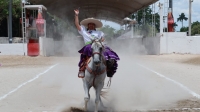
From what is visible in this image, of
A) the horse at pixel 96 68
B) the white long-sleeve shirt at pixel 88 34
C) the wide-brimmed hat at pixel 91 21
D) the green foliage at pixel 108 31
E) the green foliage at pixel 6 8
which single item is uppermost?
the green foliage at pixel 6 8

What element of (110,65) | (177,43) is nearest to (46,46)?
(177,43)

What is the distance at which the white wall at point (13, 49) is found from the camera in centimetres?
2943

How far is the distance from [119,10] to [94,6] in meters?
3.30

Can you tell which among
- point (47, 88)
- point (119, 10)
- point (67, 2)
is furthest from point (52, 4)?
point (47, 88)

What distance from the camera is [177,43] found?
29.0 meters

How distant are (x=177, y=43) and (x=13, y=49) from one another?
14.5 meters

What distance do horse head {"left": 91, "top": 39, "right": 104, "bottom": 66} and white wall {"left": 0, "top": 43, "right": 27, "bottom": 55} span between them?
23.5 m

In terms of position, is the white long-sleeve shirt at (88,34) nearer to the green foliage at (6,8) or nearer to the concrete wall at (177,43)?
the concrete wall at (177,43)

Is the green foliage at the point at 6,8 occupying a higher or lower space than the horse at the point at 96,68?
higher

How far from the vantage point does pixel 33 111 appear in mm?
7844

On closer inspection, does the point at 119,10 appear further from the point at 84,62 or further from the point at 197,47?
the point at 84,62

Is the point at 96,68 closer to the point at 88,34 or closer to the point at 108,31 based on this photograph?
the point at 88,34

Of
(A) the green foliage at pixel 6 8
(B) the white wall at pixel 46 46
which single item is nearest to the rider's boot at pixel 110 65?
(B) the white wall at pixel 46 46

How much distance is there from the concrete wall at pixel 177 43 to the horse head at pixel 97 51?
2298cm
